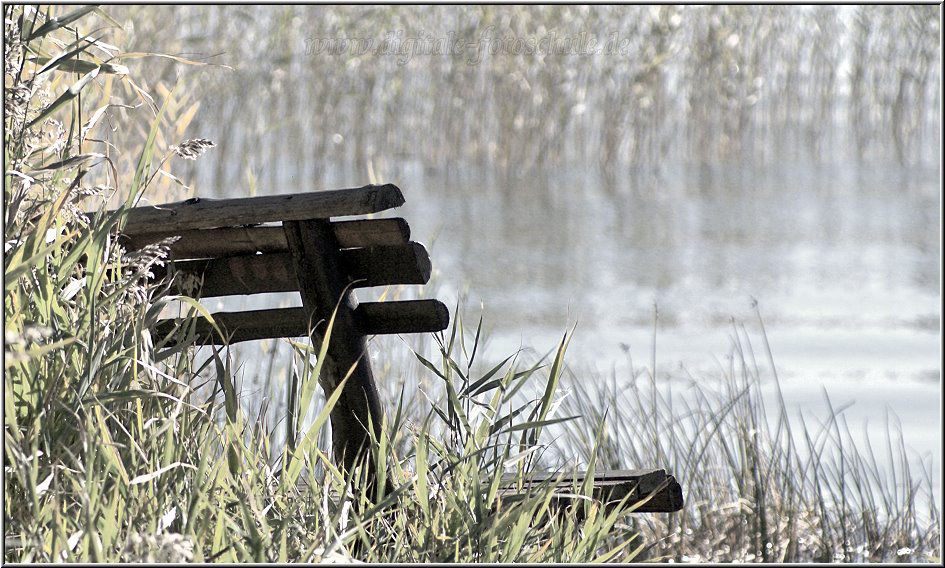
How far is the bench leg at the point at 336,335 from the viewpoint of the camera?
1.77 m

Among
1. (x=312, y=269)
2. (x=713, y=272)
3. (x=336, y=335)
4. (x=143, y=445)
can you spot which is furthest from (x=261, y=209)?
(x=713, y=272)

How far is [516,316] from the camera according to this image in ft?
16.4

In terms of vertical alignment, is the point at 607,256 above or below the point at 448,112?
below

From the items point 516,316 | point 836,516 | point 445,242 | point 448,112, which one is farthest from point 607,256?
point 836,516

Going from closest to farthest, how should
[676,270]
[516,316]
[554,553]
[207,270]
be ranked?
[554,553] < [207,270] < [516,316] < [676,270]

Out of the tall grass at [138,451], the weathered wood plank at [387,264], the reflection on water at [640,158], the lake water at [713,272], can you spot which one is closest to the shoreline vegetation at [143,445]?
the tall grass at [138,451]

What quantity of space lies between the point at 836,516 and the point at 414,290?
1407mm

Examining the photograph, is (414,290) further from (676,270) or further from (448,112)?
(448,112)

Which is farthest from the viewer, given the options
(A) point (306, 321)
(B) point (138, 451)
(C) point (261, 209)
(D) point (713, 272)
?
(D) point (713, 272)

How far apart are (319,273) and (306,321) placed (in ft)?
0.34

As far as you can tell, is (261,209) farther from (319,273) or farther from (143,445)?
(143,445)

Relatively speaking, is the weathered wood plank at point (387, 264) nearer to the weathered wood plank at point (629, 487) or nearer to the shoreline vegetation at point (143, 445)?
the shoreline vegetation at point (143, 445)

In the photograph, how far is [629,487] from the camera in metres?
1.78

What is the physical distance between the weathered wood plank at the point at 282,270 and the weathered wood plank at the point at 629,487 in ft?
→ 1.18
